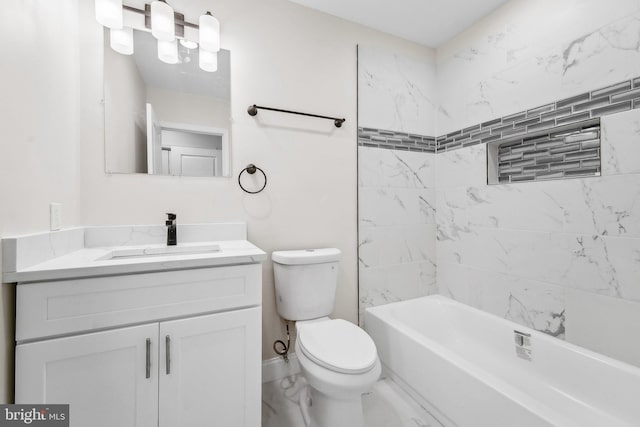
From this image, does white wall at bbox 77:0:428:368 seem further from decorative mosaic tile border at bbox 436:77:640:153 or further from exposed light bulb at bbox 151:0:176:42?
decorative mosaic tile border at bbox 436:77:640:153

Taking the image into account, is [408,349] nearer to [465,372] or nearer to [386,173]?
[465,372]

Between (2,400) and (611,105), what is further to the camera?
(611,105)

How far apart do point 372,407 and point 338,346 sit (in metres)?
0.55

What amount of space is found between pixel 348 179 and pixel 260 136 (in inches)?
26.5

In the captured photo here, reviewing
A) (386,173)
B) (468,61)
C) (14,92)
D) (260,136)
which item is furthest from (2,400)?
(468,61)

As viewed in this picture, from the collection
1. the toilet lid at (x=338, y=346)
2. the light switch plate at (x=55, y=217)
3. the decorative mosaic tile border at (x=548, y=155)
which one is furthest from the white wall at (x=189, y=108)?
the decorative mosaic tile border at (x=548, y=155)

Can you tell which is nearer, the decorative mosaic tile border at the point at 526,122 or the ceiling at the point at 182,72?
the decorative mosaic tile border at the point at 526,122

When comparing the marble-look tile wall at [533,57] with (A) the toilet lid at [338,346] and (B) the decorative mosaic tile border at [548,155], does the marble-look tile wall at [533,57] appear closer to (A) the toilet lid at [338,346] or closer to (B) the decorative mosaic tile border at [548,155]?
(B) the decorative mosaic tile border at [548,155]

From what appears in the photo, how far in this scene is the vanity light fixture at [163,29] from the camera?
1.36 metres

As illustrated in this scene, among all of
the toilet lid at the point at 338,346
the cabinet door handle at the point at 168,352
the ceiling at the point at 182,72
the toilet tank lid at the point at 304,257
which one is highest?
the ceiling at the point at 182,72

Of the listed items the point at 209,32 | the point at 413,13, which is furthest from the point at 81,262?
the point at 413,13

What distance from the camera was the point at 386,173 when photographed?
2.12 metres

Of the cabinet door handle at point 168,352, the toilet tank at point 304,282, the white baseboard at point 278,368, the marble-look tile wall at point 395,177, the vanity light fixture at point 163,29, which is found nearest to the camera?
the cabinet door handle at point 168,352

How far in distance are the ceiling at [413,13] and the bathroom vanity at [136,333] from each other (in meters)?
1.75
